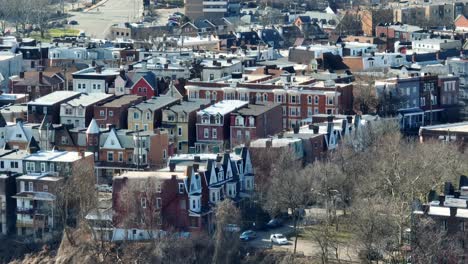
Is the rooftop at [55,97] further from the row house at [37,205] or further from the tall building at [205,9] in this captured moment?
the tall building at [205,9]

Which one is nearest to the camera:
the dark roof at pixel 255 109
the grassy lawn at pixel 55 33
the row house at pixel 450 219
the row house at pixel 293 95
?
the row house at pixel 450 219

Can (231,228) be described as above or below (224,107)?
below

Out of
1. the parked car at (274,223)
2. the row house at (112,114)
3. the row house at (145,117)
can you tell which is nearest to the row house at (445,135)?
the row house at (145,117)

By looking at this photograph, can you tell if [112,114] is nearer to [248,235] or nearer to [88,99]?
[88,99]

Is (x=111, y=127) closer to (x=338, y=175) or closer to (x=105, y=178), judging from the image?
(x=105, y=178)

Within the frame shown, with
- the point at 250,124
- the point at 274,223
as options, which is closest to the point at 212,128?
the point at 250,124

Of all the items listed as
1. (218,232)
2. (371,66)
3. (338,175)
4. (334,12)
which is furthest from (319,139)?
(334,12)
